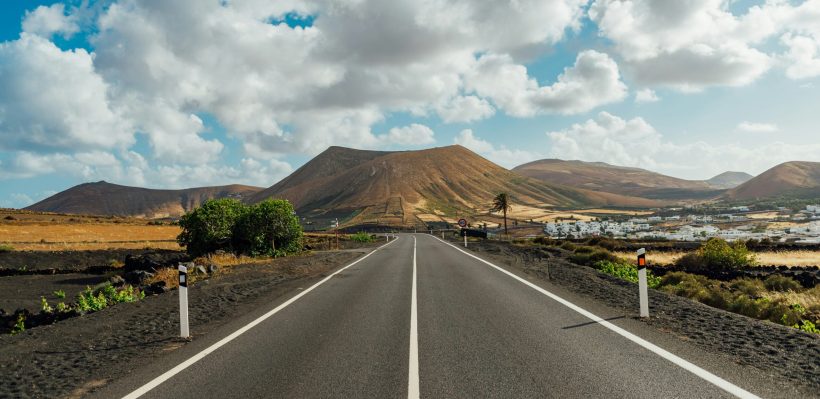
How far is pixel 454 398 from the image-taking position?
16.4 ft

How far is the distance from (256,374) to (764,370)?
6.39 meters

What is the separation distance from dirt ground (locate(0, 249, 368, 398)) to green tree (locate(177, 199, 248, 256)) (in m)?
21.0

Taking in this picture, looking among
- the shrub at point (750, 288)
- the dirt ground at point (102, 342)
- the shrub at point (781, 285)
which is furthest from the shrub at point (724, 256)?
the dirt ground at point (102, 342)

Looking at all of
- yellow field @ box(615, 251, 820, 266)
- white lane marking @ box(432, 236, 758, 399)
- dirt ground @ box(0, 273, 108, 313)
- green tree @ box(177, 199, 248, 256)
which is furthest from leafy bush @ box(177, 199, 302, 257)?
white lane marking @ box(432, 236, 758, 399)

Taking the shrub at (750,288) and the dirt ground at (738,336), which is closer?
the dirt ground at (738,336)

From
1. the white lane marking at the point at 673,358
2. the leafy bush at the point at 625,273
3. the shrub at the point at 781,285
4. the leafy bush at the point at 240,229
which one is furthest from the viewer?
the leafy bush at the point at 240,229

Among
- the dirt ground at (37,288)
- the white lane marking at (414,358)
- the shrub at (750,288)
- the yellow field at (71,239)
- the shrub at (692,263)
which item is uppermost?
the yellow field at (71,239)

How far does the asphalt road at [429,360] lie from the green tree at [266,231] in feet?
84.0

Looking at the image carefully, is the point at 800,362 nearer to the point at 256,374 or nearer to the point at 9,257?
the point at 256,374

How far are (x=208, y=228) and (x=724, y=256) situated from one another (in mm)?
34560

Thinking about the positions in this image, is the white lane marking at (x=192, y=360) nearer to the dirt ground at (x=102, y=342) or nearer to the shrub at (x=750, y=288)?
the dirt ground at (x=102, y=342)

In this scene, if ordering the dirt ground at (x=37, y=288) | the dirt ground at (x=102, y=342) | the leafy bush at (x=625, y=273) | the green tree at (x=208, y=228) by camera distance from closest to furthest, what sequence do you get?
the dirt ground at (x=102, y=342) < the dirt ground at (x=37, y=288) < the leafy bush at (x=625, y=273) < the green tree at (x=208, y=228)

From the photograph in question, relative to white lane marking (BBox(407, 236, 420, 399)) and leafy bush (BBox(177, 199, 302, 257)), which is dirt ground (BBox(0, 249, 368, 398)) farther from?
leafy bush (BBox(177, 199, 302, 257))

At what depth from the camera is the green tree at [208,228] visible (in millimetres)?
34000
